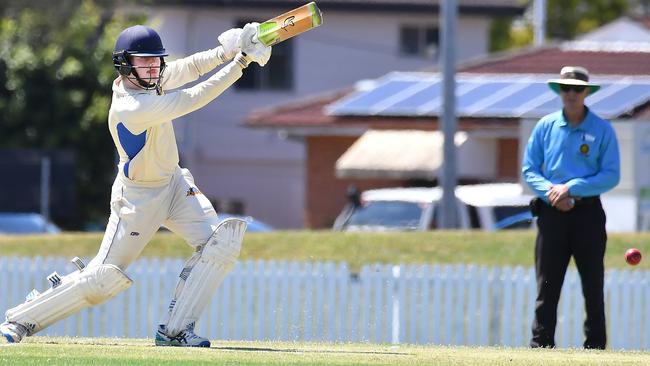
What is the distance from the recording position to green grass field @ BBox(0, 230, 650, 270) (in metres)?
16.0

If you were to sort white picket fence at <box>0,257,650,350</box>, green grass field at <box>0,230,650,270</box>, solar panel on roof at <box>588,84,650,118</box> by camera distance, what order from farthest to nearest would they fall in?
solar panel on roof at <box>588,84,650,118</box> → green grass field at <box>0,230,650,270</box> → white picket fence at <box>0,257,650,350</box>

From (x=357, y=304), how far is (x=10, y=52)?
63.4 feet

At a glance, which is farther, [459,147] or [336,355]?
[459,147]

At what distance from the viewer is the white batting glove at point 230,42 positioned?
8.31 metres

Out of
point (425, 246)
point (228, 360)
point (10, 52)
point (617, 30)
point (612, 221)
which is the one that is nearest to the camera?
point (228, 360)

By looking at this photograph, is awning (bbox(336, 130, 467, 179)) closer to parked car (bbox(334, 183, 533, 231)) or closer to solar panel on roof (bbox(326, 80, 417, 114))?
solar panel on roof (bbox(326, 80, 417, 114))

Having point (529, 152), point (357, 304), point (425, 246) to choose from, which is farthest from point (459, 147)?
point (529, 152)

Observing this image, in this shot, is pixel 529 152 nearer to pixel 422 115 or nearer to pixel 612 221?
pixel 612 221

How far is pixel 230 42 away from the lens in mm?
8352

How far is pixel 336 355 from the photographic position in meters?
8.22

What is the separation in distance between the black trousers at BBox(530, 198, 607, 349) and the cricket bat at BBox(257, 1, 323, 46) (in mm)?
2300

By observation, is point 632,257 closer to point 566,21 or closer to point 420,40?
point 420,40

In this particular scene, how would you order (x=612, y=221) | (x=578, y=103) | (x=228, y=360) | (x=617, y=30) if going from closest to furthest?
(x=228, y=360), (x=578, y=103), (x=612, y=221), (x=617, y=30)

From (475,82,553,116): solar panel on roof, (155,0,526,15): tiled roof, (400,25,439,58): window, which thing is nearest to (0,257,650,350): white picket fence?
(475,82,553,116): solar panel on roof
